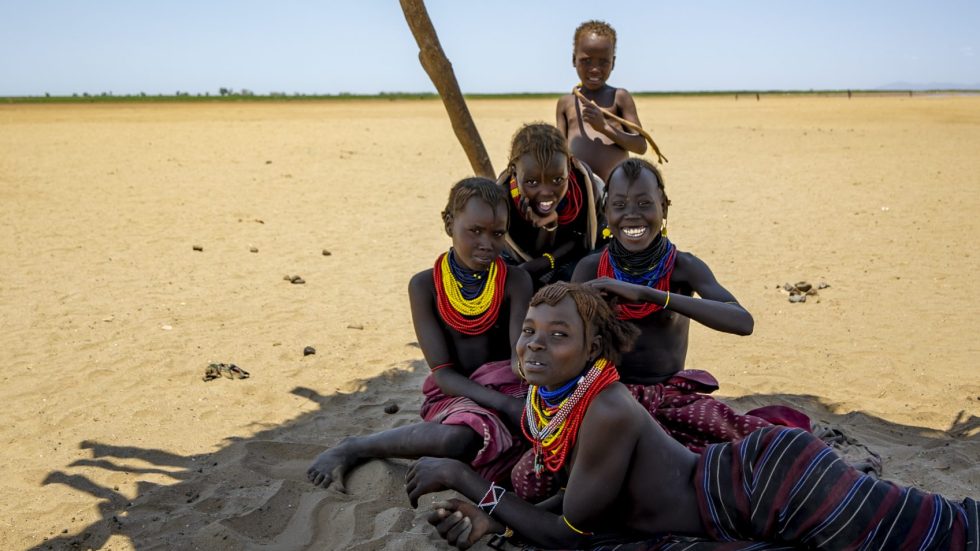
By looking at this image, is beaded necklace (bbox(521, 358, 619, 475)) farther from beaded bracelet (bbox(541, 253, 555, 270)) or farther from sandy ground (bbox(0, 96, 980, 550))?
beaded bracelet (bbox(541, 253, 555, 270))

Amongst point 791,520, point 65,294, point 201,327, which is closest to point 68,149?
point 65,294

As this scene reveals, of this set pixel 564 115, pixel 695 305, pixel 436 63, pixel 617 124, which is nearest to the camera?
pixel 695 305

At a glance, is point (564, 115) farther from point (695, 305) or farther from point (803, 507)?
point (803, 507)

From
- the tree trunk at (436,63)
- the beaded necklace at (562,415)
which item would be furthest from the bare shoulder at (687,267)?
the tree trunk at (436,63)

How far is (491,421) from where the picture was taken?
3.68 m

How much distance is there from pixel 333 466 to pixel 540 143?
176 cm

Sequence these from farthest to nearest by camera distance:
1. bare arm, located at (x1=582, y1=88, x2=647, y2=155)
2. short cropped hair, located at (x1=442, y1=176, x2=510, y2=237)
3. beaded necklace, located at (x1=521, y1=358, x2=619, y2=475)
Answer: bare arm, located at (x1=582, y1=88, x2=647, y2=155) < short cropped hair, located at (x1=442, y1=176, x2=510, y2=237) < beaded necklace, located at (x1=521, y1=358, x2=619, y2=475)

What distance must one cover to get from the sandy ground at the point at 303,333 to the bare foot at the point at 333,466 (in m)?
0.07

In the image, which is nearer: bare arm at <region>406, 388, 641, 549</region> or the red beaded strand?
bare arm at <region>406, 388, 641, 549</region>

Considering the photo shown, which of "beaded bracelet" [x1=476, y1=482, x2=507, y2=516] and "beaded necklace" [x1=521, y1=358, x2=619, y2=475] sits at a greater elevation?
"beaded necklace" [x1=521, y1=358, x2=619, y2=475]

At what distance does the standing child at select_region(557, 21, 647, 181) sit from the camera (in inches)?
203

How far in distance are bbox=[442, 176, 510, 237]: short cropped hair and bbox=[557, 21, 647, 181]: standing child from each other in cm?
137

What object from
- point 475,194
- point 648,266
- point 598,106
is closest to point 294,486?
point 475,194

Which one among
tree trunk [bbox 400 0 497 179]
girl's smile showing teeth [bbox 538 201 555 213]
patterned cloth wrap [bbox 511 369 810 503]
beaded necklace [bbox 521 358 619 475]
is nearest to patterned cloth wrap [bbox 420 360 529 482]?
patterned cloth wrap [bbox 511 369 810 503]
